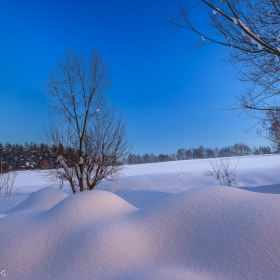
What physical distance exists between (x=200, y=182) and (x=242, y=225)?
373 inches

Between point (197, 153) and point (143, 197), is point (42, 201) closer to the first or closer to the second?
point (143, 197)

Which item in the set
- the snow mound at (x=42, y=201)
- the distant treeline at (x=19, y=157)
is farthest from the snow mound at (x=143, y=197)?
the distant treeline at (x=19, y=157)

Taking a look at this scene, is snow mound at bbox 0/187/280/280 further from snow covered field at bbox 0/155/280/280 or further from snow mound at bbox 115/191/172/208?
snow mound at bbox 115/191/172/208

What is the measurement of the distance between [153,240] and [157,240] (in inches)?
1.3

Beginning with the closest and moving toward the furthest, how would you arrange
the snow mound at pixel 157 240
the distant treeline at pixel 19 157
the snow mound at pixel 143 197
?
1. the snow mound at pixel 157 240
2. the snow mound at pixel 143 197
3. the distant treeline at pixel 19 157

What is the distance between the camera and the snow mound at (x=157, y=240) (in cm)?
138

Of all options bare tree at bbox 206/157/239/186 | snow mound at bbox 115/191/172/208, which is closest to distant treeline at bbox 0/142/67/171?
bare tree at bbox 206/157/239/186

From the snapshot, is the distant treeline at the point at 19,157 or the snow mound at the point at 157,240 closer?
the snow mound at the point at 157,240

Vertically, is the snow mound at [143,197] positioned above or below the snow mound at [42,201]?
below

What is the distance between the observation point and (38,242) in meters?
1.81

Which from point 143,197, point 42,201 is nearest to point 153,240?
point 42,201

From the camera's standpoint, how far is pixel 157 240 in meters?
1.70

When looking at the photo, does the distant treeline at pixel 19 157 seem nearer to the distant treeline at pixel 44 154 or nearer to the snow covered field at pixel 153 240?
the distant treeline at pixel 44 154

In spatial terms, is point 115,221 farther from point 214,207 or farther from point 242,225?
point 242,225
